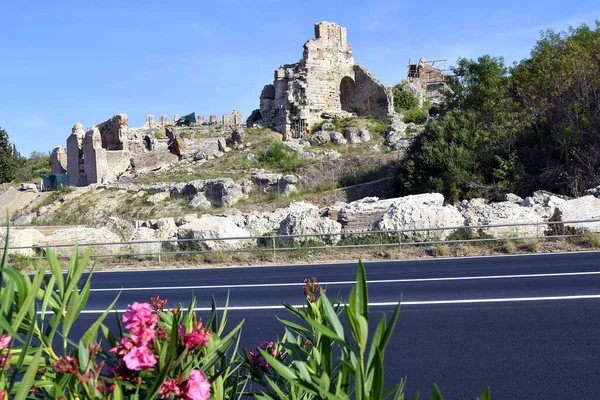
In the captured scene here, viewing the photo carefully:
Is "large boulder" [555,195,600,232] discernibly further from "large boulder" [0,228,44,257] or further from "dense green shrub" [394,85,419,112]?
"dense green shrub" [394,85,419,112]

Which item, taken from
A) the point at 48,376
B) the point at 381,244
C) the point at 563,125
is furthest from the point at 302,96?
the point at 48,376

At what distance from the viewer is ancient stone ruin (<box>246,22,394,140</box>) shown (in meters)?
40.2

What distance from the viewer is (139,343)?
1.73 metres

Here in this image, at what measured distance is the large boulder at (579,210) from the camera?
15.4m

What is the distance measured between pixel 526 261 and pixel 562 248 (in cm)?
209

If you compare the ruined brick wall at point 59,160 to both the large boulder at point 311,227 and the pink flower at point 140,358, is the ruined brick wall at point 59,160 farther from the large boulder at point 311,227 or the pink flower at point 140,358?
the pink flower at point 140,358

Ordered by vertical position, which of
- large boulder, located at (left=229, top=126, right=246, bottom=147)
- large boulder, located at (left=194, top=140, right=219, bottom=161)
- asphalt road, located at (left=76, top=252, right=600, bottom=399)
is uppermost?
→ large boulder, located at (left=229, top=126, right=246, bottom=147)

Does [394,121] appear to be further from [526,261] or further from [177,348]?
[177,348]

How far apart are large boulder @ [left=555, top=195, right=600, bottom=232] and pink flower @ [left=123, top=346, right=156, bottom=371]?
50.0 ft

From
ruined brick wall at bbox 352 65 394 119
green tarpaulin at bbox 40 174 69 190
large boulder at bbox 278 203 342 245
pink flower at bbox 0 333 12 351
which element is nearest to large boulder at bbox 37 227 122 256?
large boulder at bbox 278 203 342 245

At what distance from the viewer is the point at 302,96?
133ft

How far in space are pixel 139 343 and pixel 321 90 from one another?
4029cm

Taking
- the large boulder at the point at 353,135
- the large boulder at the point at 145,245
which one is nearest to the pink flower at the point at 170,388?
the large boulder at the point at 145,245

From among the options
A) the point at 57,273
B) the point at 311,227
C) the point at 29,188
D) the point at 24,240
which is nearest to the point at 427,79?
the point at 29,188
